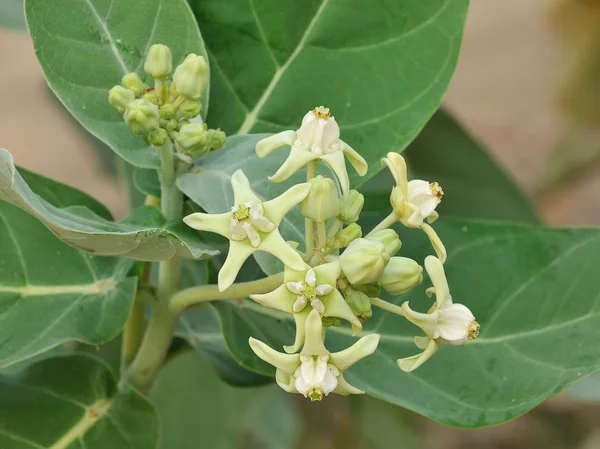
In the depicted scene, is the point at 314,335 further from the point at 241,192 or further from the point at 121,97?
the point at 121,97

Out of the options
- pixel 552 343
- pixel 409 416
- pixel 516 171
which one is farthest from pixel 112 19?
pixel 516 171

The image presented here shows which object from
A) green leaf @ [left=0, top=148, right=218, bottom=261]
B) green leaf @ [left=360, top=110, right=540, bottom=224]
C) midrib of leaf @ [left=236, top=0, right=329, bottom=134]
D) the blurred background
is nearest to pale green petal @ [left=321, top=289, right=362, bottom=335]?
green leaf @ [left=0, top=148, right=218, bottom=261]

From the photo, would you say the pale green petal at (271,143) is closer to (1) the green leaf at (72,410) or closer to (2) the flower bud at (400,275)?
(2) the flower bud at (400,275)

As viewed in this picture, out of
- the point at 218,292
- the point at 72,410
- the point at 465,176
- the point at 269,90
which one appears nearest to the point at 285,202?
the point at 218,292

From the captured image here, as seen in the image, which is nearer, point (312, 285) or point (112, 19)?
point (312, 285)

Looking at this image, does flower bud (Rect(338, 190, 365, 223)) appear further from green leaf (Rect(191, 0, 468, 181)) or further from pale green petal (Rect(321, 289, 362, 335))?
green leaf (Rect(191, 0, 468, 181))

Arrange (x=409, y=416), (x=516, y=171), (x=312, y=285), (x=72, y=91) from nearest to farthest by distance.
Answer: (x=312, y=285) < (x=72, y=91) < (x=409, y=416) < (x=516, y=171)

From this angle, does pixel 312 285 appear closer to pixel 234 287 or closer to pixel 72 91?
pixel 234 287

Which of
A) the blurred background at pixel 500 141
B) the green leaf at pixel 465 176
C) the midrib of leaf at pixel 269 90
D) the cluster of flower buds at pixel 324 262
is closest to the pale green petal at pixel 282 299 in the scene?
the cluster of flower buds at pixel 324 262
